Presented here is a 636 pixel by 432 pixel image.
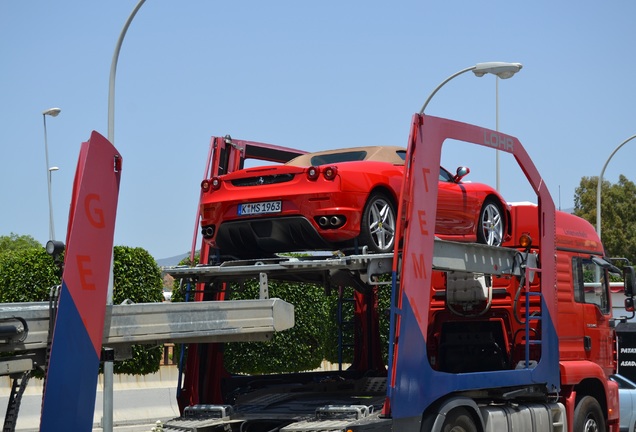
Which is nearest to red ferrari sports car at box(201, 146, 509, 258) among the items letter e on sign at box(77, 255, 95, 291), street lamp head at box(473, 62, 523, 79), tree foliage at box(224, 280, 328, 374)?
letter e on sign at box(77, 255, 95, 291)

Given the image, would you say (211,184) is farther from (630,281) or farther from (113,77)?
(113,77)

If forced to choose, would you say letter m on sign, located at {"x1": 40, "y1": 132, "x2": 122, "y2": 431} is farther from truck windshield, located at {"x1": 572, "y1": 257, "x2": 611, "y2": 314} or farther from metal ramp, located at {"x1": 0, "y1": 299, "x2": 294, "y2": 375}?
truck windshield, located at {"x1": 572, "y1": 257, "x2": 611, "y2": 314}

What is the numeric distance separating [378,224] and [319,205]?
0.65m

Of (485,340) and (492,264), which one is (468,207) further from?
(485,340)

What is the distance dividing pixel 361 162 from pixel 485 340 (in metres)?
2.78

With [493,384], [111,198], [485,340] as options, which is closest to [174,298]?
[485,340]

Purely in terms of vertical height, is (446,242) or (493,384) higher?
(446,242)

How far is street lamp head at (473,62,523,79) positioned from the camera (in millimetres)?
19453

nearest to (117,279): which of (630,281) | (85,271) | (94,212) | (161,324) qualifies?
(630,281)

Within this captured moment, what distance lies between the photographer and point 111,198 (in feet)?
19.3

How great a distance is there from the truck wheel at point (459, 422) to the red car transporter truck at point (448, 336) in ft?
0.06

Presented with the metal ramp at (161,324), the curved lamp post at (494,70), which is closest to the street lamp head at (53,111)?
the curved lamp post at (494,70)

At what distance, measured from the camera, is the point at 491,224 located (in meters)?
11.4

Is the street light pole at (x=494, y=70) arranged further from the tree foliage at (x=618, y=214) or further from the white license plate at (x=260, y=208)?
the tree foliage at (x=618, y=214)
